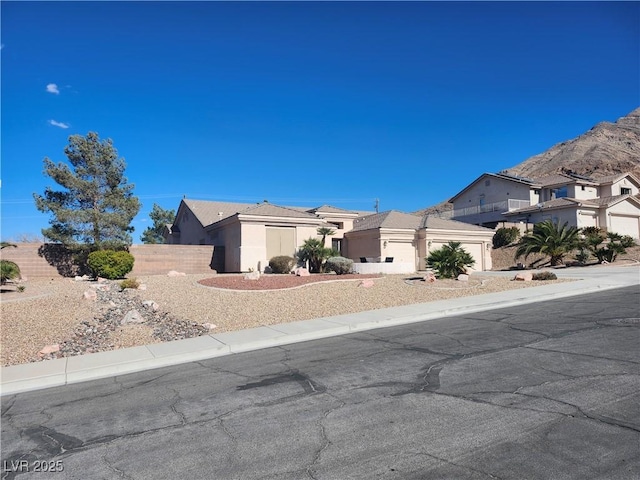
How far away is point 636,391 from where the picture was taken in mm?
5625

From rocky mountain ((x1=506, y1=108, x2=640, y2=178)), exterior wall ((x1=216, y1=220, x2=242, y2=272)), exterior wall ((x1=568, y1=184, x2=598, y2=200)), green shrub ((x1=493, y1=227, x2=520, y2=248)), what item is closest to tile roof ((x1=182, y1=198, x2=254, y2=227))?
exterior wall ((x1=216, y1=220, x2=242, y2=272))

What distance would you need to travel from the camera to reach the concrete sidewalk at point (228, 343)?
8289mm

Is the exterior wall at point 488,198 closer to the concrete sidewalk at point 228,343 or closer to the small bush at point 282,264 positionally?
the small bush at point 282,264

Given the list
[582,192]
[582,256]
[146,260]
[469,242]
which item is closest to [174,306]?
[146,260]

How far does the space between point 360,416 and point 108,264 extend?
22.1 metres

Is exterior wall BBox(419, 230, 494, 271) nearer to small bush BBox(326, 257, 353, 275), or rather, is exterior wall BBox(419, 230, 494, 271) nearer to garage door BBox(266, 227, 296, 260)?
small bush BBox(326, 257, 353, 275)

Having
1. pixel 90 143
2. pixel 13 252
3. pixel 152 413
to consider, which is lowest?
pixel 152 413

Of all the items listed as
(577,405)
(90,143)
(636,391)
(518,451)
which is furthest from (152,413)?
(90,143)

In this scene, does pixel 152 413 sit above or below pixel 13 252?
below

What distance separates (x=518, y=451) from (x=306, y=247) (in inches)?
943

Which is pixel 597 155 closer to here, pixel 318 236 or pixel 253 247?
pixel 318 236

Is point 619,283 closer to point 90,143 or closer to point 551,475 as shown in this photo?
point 551,475

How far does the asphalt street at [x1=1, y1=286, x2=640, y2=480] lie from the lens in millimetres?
4168

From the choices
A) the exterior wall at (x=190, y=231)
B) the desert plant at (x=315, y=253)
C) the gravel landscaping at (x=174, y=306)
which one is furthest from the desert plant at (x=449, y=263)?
the exterior wall at (x=190, y=231)
